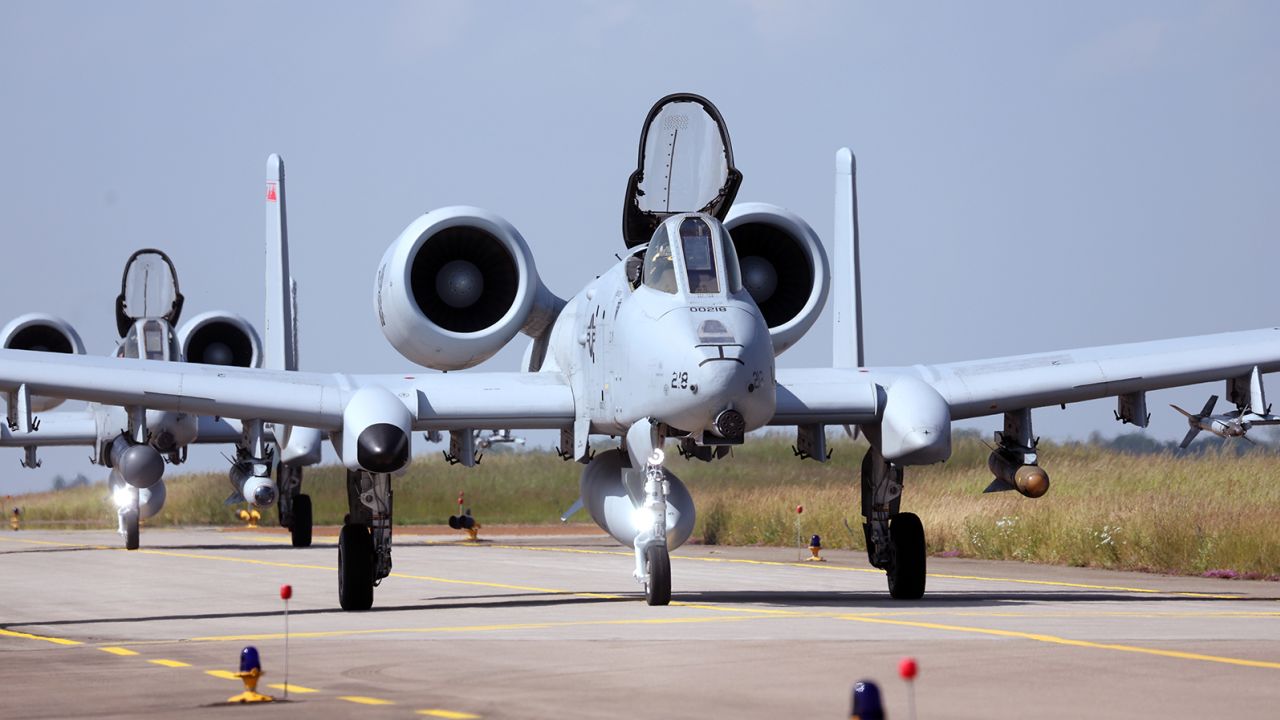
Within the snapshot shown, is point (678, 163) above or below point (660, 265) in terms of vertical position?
above

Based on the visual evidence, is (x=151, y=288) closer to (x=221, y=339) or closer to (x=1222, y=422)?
(x=221, y=339)

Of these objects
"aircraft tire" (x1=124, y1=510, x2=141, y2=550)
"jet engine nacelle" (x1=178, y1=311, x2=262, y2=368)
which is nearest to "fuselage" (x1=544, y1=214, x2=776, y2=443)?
"aircraft tire" (x1=124, y1=510, x2=141, y2=550)

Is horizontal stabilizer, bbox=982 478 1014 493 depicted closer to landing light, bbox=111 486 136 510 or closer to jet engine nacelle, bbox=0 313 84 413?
landing light, bbox=111 486 136 510

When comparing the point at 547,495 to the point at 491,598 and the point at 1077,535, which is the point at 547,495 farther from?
the point at 491,598

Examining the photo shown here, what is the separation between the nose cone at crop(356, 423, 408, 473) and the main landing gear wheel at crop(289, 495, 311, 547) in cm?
2180

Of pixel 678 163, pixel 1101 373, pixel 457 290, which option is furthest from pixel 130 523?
pixel 1101 373

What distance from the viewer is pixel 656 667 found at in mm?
12125

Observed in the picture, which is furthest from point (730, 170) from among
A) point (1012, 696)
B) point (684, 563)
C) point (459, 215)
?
point (684, 563)

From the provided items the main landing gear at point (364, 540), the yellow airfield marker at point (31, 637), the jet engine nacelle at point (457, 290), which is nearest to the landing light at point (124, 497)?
the jet engine nacelle at point (457, 290)

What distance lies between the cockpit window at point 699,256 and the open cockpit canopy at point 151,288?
1860cm

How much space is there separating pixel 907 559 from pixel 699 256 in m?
4.37

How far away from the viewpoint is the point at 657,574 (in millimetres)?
17203

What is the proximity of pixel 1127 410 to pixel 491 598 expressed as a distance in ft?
25.4

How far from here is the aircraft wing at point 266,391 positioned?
722 inches
